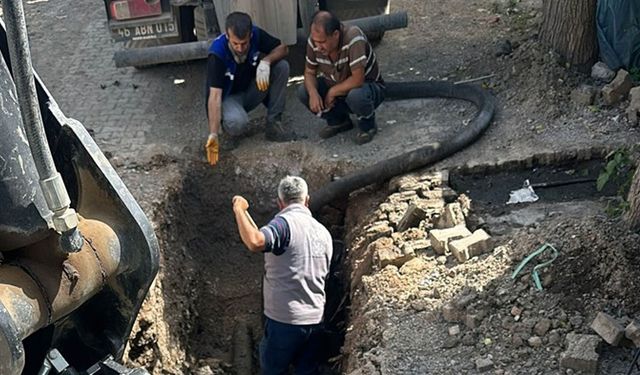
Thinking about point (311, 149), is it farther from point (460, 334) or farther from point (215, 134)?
point (460, 334)

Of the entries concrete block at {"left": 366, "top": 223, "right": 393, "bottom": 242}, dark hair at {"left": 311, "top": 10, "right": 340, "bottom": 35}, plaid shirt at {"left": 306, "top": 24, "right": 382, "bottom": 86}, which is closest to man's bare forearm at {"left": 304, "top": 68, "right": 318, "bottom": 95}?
plaid shirt at {"left": 306, "top": 24, "right": 382, "bottom": 86}

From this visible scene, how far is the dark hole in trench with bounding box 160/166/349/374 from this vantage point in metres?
6.66

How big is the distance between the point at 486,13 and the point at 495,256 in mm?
4671

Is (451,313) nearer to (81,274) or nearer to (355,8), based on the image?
(81,274)

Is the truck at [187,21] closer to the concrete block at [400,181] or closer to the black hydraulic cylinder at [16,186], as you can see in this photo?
the concrete block at [400,181]

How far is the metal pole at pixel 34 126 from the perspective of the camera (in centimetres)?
229

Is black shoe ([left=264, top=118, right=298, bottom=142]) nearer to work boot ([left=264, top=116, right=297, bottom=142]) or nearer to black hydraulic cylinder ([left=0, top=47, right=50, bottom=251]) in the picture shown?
work boot ([left=264, top=116, right=297, bottom=142])

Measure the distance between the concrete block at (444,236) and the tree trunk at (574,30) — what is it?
2518 mm

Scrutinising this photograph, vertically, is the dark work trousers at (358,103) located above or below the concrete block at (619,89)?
below

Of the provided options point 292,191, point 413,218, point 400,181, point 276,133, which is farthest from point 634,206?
point 276,133

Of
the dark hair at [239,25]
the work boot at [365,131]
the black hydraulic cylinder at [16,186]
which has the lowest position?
the work boot at [365,131]

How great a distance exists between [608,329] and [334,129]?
3456mm

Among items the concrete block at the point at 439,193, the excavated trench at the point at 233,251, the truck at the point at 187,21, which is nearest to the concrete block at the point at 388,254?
the excavated trench at the point at 233,251

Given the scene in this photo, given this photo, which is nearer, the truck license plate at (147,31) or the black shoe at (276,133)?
the black shoe at (276,133)
